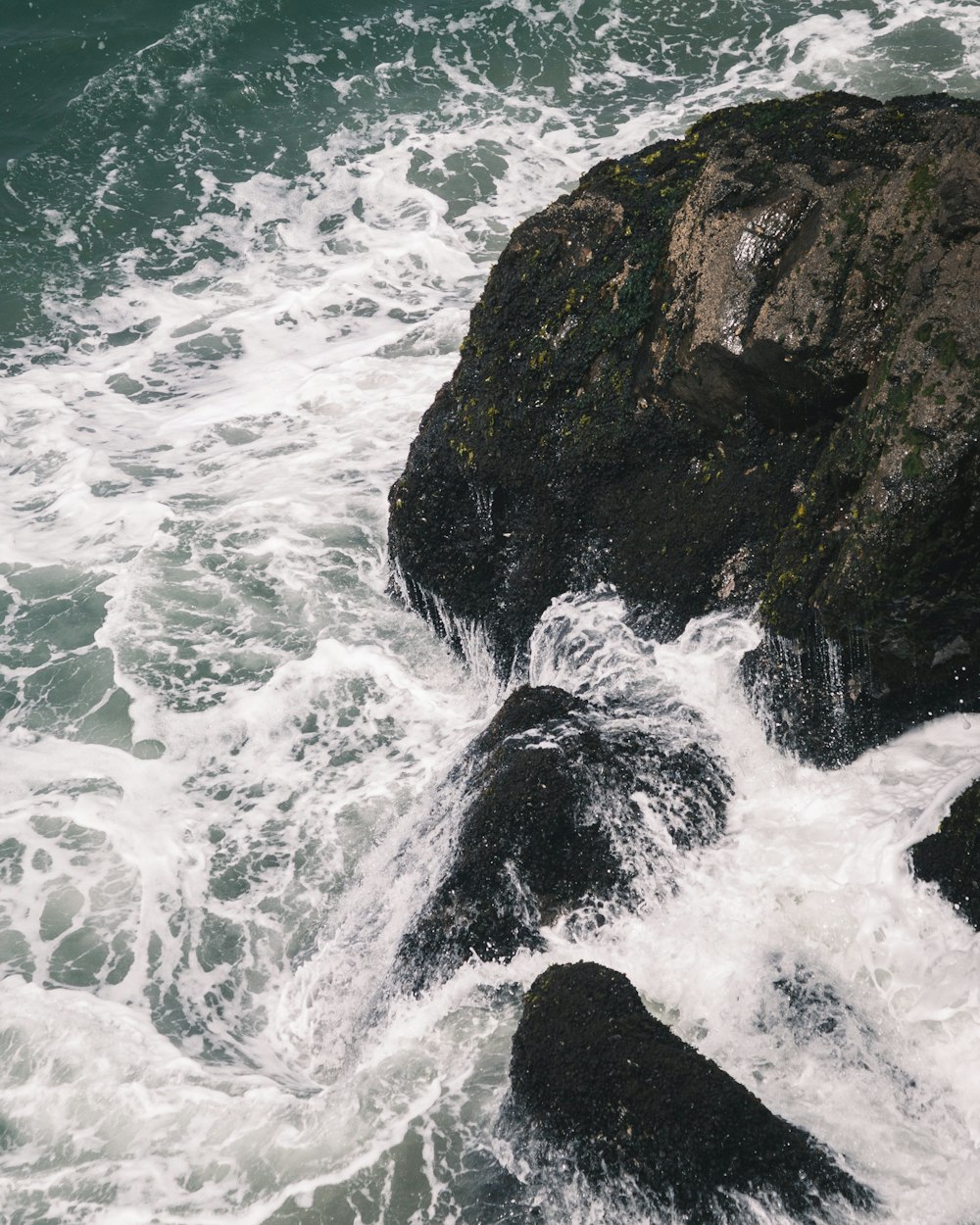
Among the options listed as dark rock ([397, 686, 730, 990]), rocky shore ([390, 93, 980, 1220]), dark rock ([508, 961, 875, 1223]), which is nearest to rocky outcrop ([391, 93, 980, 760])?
rocky shore ([390, 93, 980, 1220])

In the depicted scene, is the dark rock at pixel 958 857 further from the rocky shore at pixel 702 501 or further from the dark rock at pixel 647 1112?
the dark rock at pixel 647 1112

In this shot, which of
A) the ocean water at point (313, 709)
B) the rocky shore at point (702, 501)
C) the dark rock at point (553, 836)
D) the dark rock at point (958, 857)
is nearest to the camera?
the rocky shore at point (702, 501)

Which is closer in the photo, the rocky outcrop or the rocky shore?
the rocky shore

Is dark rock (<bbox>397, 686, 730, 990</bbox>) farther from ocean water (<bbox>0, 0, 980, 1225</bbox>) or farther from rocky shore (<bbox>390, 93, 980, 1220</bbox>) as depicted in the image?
ocean water (<bbox>0, 0, 980, 1225</bbox>)

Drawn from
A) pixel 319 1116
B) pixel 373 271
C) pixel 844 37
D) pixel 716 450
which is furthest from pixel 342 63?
pixel 319 1116

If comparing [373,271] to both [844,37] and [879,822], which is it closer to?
[844,37]

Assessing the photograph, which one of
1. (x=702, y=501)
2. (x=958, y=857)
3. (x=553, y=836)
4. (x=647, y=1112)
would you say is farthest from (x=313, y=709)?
(x=958, y=857)

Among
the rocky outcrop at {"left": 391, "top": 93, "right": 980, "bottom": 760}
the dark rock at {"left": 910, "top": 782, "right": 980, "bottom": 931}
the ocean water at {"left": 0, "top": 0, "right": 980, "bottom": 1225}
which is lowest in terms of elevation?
the ocean water at {"left": 0, "top": 0, "right": 980, "bottom": 1225}

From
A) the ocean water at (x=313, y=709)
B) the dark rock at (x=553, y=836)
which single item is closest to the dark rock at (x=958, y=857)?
the ocean water at (x=313, y=709)
